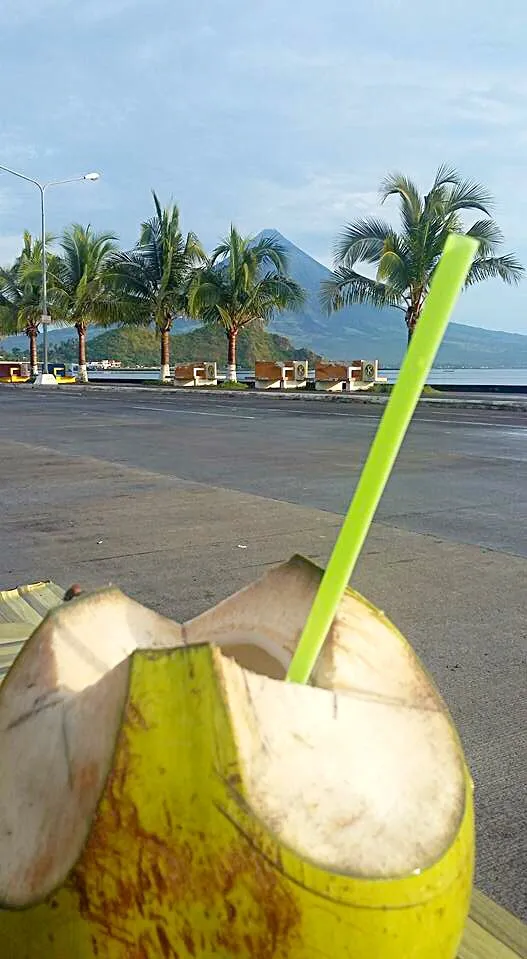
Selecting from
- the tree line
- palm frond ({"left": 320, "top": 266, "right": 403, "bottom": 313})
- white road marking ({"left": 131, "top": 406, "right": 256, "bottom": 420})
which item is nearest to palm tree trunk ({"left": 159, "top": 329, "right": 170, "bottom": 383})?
the tree line

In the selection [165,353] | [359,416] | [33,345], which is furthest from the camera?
[33,345]

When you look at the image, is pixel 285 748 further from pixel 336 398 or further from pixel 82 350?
pixel 82 350

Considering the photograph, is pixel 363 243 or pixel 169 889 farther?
pixel 363 243

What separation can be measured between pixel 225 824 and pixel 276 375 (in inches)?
1167

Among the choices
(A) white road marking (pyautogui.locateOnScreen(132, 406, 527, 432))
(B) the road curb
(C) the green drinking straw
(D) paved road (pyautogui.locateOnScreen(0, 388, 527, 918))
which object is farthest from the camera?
(B) the road curb

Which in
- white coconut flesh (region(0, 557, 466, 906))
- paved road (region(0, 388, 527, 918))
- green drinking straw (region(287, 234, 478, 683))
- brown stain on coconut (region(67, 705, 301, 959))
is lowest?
paved road (region(0, 388, 527, 918))

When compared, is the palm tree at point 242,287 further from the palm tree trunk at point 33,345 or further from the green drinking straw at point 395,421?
the green drinking straw at point 395,421

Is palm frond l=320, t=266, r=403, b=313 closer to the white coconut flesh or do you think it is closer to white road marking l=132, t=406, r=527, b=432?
white road marking l=132, t=406, r=527, b=432

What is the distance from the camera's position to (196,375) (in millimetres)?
32719

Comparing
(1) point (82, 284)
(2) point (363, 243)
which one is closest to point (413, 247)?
(2) point (363, 243)

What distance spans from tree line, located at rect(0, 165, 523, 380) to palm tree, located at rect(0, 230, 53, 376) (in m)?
0.05

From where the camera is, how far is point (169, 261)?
30141 millimetres

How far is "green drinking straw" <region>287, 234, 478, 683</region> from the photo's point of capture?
70 centimetres

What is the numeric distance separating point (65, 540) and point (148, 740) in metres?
4.21
